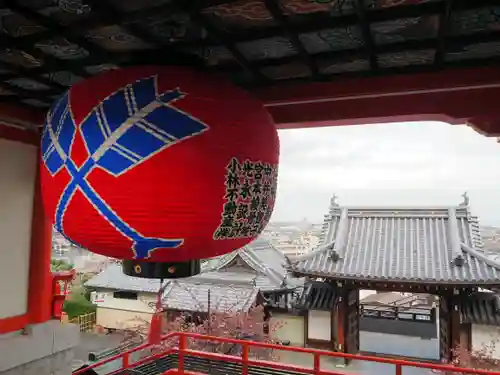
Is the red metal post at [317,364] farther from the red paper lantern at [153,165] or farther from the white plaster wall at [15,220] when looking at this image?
the red paper lantern at [153,165]

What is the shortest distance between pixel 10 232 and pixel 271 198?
1.84 m

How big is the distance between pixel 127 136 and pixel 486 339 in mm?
9623

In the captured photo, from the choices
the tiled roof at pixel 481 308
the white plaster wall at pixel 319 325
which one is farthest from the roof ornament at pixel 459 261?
the white plaster wall at pixel 319 325

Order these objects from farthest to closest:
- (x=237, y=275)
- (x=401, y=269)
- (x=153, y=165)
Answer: (x=237, y=275) < (x=401, y=269) < (x=153, y=165)

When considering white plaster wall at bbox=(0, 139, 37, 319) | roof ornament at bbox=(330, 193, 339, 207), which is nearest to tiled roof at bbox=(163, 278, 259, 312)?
roof ornament at bbox=(330, 193, 339, 207)

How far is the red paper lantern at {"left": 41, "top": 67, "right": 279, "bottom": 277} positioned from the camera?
4.46 feet

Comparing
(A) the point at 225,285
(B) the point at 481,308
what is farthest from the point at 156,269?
(A) the point at 225,285

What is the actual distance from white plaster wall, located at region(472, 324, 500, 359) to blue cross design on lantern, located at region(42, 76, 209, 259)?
9.19 metres

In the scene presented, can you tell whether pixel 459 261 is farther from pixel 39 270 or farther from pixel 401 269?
pixel 39 270

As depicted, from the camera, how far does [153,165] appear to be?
134 centimetres

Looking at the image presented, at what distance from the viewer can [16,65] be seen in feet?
6.54

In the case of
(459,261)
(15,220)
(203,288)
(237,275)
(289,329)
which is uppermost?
(15,220)

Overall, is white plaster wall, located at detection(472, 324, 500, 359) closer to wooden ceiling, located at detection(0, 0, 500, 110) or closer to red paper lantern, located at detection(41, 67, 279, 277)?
wooden ceiling, located at detection(0, 0, 500, 110)

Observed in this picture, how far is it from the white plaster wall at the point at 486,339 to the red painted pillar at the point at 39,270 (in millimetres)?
8511
